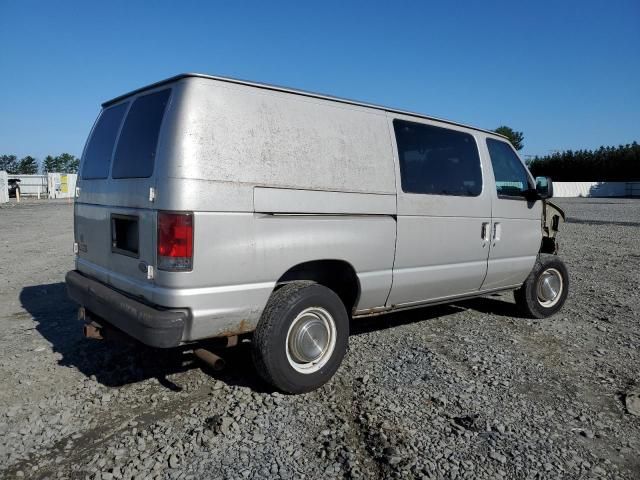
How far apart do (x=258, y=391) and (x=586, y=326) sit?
3936 millimetres

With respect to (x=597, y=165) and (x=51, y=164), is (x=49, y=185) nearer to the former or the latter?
(x=51, y=164)

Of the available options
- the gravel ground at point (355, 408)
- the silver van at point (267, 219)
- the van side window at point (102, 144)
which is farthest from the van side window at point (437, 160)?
the van side window at point (102, 144)

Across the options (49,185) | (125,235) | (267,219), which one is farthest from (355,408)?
(49,185)

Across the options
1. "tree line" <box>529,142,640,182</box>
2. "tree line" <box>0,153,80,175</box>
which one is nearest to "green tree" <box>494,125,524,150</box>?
"tree line" <box>529,142,640,182</box>

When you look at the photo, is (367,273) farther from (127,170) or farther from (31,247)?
(31,247)

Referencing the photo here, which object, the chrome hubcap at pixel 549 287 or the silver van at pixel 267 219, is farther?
the chrome hubcap at pixel 549 287

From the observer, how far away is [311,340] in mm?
3641

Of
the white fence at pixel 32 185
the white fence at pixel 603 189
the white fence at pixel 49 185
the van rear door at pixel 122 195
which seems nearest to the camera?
the van rear door at pixel 122 195

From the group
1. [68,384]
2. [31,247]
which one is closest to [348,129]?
[68,384]

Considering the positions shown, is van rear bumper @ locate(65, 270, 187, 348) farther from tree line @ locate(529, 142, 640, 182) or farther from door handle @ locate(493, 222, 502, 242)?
tree line @ locate(529, 142, 640, 182)

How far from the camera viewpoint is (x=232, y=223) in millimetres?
3189

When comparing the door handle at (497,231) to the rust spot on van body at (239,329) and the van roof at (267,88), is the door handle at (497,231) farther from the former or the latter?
the rust spot on van body at (239,329)

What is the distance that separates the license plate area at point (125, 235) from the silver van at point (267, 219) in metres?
0.02

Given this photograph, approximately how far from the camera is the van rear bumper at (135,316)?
3.01 meters
